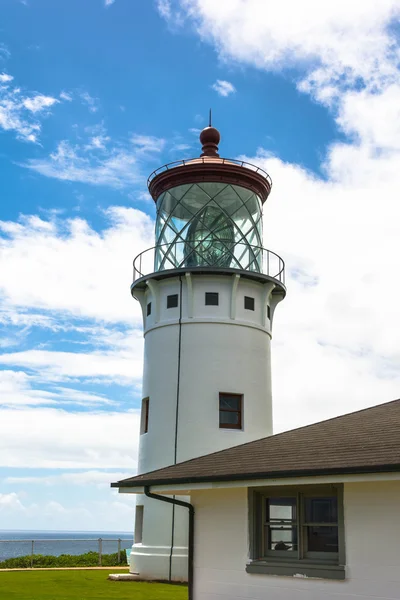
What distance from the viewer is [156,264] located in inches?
963

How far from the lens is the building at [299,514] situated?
10.2 m

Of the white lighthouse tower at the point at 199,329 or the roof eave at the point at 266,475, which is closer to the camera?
the roof eave at the point at 266,475

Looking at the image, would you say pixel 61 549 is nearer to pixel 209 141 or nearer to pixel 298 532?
pixel 209 141

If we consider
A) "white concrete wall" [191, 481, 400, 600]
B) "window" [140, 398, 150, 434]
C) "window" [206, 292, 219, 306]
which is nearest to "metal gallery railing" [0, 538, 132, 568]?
"window" [140, 398, 150, 434]

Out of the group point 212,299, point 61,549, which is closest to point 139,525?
Answer: point 212,299

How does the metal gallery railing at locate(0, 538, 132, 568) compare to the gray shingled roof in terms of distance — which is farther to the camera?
the metal gallery railing at locate(0, 538, 132, 568)

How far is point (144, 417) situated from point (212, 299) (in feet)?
14.1

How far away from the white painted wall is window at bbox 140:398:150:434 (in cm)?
26

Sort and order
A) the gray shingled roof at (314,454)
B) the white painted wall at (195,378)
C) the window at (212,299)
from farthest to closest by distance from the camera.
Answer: the window at (212,299)
the white painted wall at (195,378)
the gray shingled roof at (314,454)

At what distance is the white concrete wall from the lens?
10.1m

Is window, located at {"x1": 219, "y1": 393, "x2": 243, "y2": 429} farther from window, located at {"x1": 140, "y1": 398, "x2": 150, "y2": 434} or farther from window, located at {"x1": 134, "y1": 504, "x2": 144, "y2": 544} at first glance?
window, located at {"x1": 134, "y1": 504, "x2": 144, "y2": 544}

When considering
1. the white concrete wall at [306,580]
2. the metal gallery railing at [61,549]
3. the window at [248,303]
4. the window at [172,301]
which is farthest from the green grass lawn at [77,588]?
the window at [248,303]

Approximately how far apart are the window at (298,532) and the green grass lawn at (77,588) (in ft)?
18.5

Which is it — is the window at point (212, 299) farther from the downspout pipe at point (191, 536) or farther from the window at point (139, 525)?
the downspout pipe at point (191, 536)
